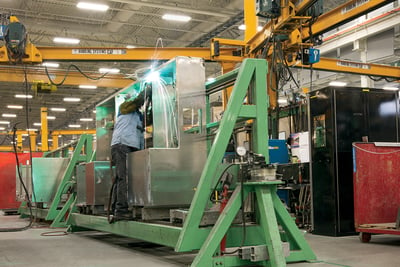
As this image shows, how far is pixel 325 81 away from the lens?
1747cm

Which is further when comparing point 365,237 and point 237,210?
point 365,237

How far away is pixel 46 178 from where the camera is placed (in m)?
9.85

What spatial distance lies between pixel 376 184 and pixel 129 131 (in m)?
3.35

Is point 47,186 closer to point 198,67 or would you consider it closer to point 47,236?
point 47,236

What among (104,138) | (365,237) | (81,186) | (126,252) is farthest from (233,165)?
(81,186)

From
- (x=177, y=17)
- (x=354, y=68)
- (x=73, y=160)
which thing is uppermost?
(x=177, y=17)

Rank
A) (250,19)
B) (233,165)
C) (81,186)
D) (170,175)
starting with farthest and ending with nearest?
1. (250,19)
2. (81,186)
3. (170,175)
4. (233,165)

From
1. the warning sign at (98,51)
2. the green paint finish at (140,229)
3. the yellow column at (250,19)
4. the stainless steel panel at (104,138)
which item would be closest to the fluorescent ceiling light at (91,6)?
the warning sign at (98,51)

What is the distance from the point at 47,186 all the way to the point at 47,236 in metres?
2.50

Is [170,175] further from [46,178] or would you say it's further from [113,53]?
[46,178]

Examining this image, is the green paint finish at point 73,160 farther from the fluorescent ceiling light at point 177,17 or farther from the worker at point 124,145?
the fluorescent ceiling light at point 177,17

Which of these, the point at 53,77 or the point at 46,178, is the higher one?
the point at 53,77

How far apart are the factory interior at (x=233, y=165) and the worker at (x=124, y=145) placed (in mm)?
18

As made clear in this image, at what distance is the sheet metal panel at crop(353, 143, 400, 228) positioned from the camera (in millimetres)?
6129
